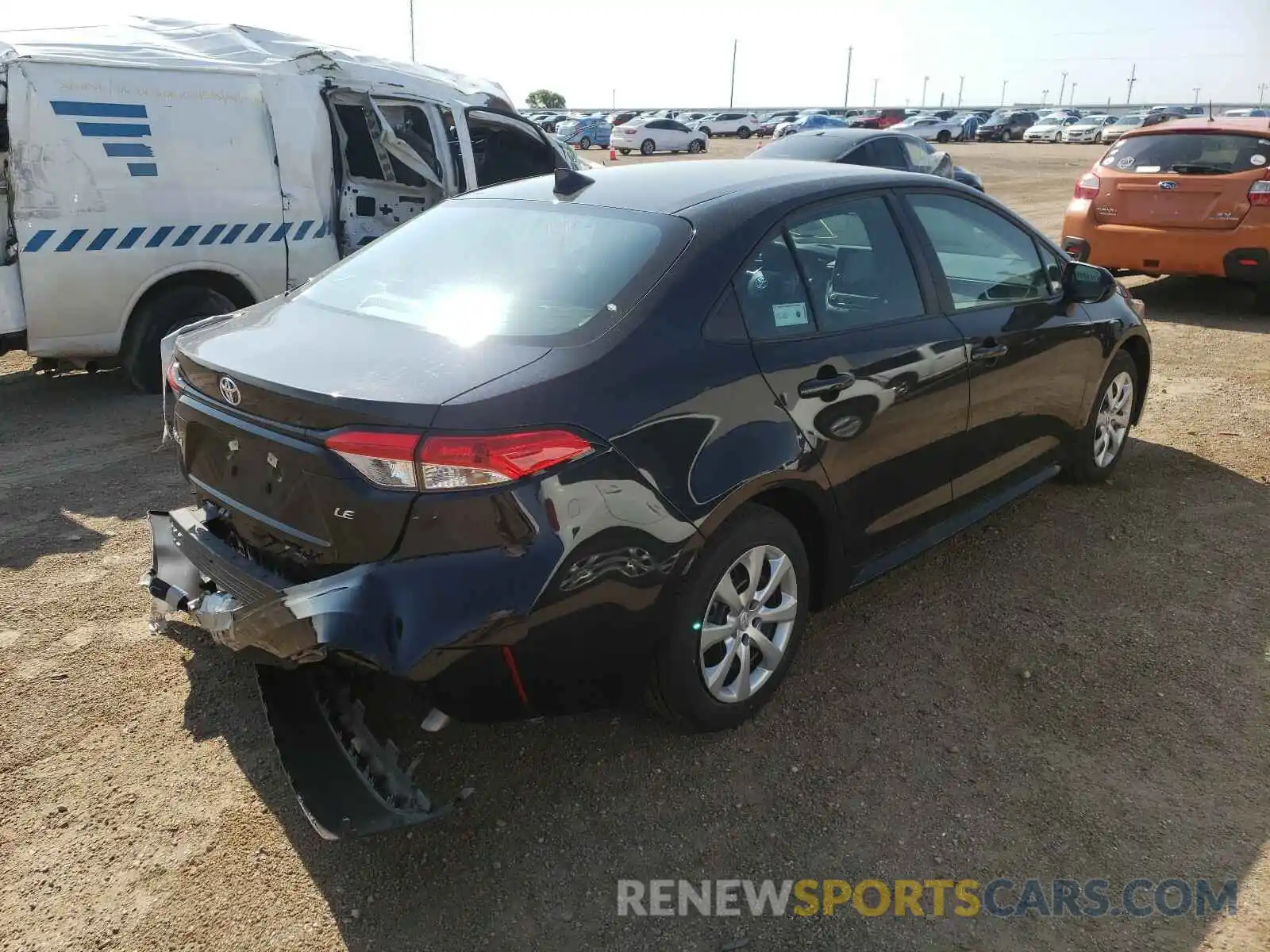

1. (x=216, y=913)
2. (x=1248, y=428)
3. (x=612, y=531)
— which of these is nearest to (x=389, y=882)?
(x=216, y=913)

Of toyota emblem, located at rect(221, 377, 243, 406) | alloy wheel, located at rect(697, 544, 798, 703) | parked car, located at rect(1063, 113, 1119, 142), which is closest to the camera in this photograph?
toyota emblem, located at rect(221, 377, 243, 406)

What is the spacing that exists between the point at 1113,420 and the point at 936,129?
48522 mm

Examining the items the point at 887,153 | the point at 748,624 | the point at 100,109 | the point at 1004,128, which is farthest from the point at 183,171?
the point at 1004,128

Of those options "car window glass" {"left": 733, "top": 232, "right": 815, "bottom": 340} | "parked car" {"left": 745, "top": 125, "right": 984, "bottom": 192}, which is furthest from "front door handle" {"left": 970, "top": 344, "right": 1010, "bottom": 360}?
"parked car" {"left": 745, "top": 125, "right": 984, "bottom": 192}

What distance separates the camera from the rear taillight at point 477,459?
232 cm

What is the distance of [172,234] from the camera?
649cm

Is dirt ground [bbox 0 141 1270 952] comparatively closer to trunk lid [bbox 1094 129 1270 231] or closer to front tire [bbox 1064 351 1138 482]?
front tire [bbox 1064 351 1138 482]

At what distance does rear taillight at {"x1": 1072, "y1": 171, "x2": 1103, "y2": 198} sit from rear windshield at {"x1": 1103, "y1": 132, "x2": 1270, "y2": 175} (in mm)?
175

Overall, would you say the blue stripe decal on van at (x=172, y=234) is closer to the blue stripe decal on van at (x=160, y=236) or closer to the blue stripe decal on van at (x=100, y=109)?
the blue stripe decal on van at (x=160, y=236)

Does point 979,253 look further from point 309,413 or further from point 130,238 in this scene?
point 130,238

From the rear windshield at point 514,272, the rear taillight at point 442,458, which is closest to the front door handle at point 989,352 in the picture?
the rear windshield at point 514,272

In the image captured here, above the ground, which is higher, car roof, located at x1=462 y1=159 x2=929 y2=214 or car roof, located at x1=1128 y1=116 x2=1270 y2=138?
car roof, located at x1=1128 y1=116 x2=1270 y2=138

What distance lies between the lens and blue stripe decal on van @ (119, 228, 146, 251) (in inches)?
246

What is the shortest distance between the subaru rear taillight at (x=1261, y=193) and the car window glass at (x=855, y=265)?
6216 millimetres
